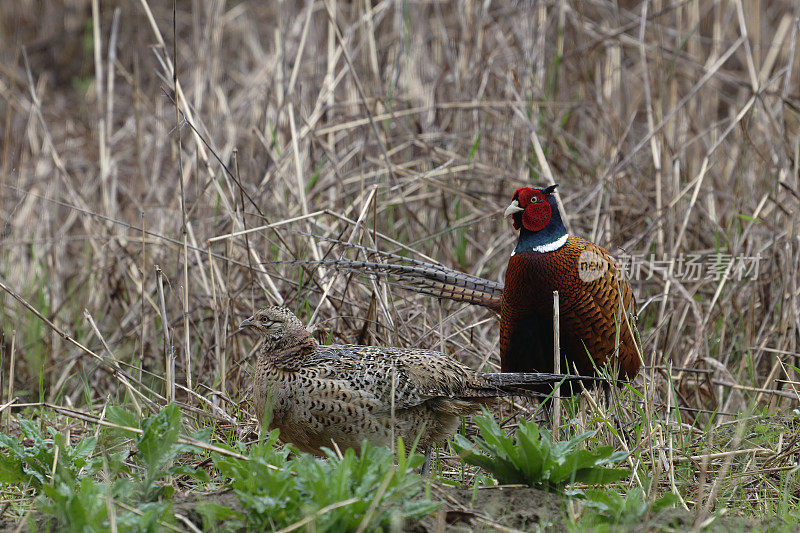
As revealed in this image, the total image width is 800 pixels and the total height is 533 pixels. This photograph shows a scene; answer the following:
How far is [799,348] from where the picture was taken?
4305mm

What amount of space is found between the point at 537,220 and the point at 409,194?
1.69m

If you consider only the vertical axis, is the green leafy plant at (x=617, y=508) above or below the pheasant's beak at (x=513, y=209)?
below

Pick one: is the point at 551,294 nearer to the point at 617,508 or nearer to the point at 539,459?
the point at 539,459

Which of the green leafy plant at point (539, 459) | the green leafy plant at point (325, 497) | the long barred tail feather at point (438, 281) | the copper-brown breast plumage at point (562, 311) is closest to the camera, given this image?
the green leafy plant at point (325, 497)

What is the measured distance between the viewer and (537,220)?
12.1 ft

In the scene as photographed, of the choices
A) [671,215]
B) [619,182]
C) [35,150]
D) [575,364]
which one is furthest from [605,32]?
[35,150]

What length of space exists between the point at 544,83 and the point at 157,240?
8.66 feet

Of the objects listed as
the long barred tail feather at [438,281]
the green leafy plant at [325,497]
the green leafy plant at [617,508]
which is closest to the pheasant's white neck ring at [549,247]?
the long barred tail feather at [438,281]

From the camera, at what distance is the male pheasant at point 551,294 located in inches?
141

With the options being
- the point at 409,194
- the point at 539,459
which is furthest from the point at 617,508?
the point at 409,194

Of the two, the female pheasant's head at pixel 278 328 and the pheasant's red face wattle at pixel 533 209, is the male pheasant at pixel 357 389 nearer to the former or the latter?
the female pheasant's head at pixel 278 328

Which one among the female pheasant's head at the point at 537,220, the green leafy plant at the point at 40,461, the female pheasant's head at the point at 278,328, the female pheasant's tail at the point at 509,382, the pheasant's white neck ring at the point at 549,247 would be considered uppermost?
the female pheasant's head at the point at 537,220

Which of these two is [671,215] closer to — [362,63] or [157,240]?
[362,63]

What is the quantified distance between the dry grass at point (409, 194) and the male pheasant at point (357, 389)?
0.46 m
